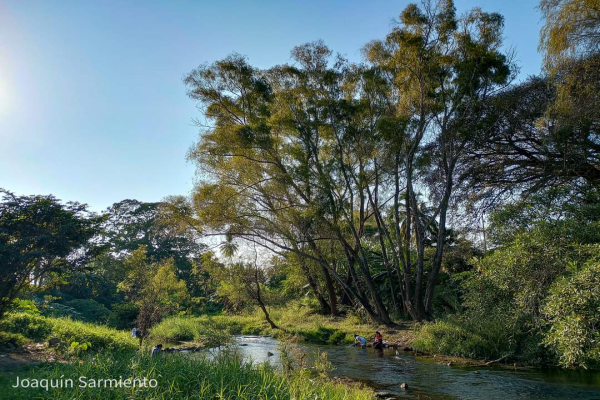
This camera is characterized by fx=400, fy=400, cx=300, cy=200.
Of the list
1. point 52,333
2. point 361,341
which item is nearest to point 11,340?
point 52,333

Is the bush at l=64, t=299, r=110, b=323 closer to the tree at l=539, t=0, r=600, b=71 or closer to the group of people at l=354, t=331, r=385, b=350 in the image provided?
the group of people at l=354, t=331, r=385, b=350

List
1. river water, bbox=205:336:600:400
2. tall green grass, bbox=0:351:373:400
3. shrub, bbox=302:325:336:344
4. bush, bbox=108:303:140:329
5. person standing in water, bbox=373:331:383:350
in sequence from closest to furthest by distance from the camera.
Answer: tall green grass, bbox=0:351:373:400
river water, bbox=205:336:600:400
person standing in water, bbox=373:331:383:350
shrub, bbox=302:325:336:344
bush, bbox=108:303:140:329

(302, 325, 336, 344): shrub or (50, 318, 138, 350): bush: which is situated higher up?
(50, 318, 138, 350): bush

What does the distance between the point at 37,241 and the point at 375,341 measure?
43.8ft

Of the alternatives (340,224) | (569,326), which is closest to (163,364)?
(569,326)

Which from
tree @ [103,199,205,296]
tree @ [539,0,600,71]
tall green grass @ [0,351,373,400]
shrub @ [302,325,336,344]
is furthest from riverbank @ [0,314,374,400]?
tree @ [103,199,205,296]

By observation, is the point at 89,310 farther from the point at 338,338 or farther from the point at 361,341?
the point at 361,341

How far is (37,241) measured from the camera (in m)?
12.6

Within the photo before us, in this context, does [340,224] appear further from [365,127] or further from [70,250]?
[70,250]

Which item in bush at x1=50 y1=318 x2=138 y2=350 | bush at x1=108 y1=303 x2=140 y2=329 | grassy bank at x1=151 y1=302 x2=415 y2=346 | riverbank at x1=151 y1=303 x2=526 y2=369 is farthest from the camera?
bush at x1=108 y1=303 x2=140 y2=329

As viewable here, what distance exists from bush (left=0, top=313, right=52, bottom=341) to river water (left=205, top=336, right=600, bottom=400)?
8.50 metres

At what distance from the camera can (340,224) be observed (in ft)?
70.1

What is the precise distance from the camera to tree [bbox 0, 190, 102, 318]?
12.4m

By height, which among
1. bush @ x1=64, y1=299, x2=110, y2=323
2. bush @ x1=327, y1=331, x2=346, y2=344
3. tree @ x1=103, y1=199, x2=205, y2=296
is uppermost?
tree @ x1=103, y1=199, x2=205, y2=296
